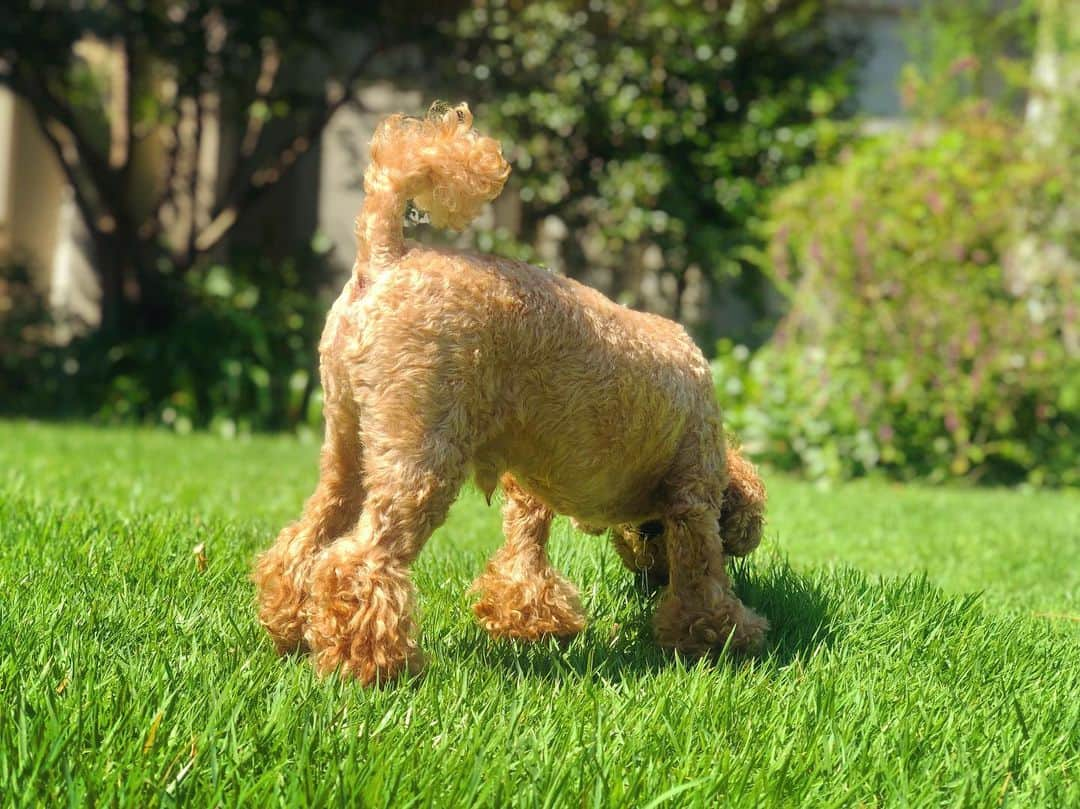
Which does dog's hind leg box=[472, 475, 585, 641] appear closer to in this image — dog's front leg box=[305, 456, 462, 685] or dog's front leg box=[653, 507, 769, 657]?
dog's front leg box=[653, 507, 769, 657]

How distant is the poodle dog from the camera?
7.40 ft

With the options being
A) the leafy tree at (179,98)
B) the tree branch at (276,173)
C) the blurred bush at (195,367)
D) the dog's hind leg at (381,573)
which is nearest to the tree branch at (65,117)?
the leafy tree at (179,98)

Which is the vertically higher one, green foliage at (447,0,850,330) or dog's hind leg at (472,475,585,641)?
green foliage at (447,0,850,330)

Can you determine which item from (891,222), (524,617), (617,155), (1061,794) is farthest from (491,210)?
(1061,794)

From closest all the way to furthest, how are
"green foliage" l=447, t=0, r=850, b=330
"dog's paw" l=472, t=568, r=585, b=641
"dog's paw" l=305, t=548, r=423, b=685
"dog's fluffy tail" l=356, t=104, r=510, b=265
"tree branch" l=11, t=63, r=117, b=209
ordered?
A: "dog's paw" l=305, t=548, r=423, b=685, "dog's fluffy tail" l=356, t=104, r=510, b=265, "dog's paw" l=472, t=568, r=585, b=641, "tree branch" l=11, t=63, r=117, b=209, "green foliage" l=447, t=0, r=850, b=330

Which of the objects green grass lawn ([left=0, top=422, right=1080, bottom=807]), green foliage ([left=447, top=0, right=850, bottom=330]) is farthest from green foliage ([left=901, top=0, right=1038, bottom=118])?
green grass lawn ([left=0, top=422, right=1080, bottom=807])

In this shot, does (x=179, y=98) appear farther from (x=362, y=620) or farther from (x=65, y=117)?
(x=362, y=620)

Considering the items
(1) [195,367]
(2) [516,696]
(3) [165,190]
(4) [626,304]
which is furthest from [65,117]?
(2) [516,696]

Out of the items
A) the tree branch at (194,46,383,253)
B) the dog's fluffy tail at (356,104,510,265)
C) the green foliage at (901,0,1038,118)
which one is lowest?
the dog's fluffy tail at (356,104,510,265)

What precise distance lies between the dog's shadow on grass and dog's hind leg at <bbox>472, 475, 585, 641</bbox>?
0.20 ft

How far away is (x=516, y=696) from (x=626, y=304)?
5.63 ft

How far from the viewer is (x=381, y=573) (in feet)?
7.43

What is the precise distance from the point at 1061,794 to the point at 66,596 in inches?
85.9

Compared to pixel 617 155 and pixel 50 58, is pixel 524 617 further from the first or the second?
pixel 50 58
